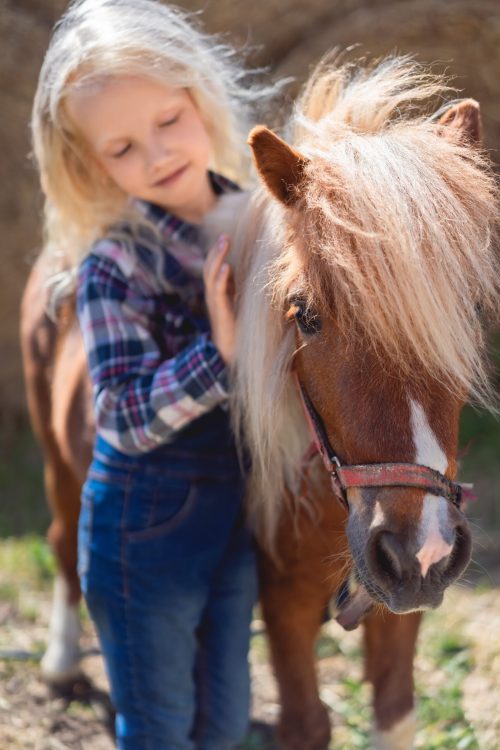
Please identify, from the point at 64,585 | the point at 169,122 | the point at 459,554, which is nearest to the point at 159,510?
the point at 459,554

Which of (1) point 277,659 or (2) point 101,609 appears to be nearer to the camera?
(2) point 101,609

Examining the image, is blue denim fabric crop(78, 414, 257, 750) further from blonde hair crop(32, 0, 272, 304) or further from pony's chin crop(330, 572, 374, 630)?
blonde hair crop(32, 0, 272, 304)

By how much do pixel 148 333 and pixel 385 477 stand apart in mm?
712

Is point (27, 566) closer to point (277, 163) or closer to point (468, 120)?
point (277, 163)

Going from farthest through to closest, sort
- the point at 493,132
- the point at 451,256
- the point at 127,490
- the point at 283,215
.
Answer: the point at 493,132
the point at 127,490
the point at 283,215
the point at 451,256

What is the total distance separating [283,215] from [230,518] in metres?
0.73

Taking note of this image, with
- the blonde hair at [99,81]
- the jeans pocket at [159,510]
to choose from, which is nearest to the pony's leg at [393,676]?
the jeans pocket at [159,510]

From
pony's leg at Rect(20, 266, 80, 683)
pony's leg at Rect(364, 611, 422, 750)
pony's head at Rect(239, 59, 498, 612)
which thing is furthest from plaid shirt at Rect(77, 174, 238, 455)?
pony's leg at Rect(20, 266, 80, 683)

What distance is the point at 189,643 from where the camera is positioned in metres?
1.95

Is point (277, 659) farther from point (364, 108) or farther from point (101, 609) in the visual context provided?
point (364, 108)

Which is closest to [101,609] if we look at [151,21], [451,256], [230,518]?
[230,518]

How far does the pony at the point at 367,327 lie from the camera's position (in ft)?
4.44

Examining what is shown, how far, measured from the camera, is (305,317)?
146 centimetres

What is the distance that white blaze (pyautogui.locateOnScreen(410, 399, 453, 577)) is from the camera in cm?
131
